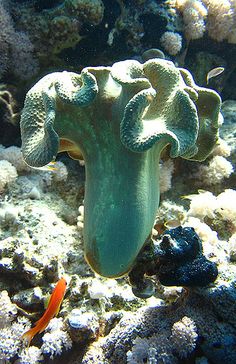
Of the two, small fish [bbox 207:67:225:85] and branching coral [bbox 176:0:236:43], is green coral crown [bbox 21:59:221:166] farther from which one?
branching coral [bbox 176:0:236:43]

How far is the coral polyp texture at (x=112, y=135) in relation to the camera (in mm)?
1867

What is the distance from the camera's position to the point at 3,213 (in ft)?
9.47

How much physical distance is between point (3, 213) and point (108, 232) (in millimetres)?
1359

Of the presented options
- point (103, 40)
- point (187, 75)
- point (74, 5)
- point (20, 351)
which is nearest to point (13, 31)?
point (74, 5)

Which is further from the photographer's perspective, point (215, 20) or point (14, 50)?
point (215, 20)

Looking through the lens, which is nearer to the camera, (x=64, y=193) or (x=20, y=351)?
(x=20, y=351)

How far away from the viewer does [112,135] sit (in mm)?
1945

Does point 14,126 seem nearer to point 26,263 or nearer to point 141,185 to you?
point 26,263

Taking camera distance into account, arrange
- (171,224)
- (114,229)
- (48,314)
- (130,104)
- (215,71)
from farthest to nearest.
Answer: (215,71), (171,224), (48,314), (114,229), (130,104)

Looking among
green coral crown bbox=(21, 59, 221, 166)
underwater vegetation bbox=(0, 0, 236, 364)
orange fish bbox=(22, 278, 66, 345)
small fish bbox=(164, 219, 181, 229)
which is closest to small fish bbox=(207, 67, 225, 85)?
underwater vegetation bbox=(0, 0, 236, 364)

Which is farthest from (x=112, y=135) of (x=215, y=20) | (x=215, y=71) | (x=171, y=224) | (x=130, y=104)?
(x=215, y=20)

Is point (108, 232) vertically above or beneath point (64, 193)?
above

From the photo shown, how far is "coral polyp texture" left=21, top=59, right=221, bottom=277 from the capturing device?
187 cm

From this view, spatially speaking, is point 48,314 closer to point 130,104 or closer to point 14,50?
point 130,104
